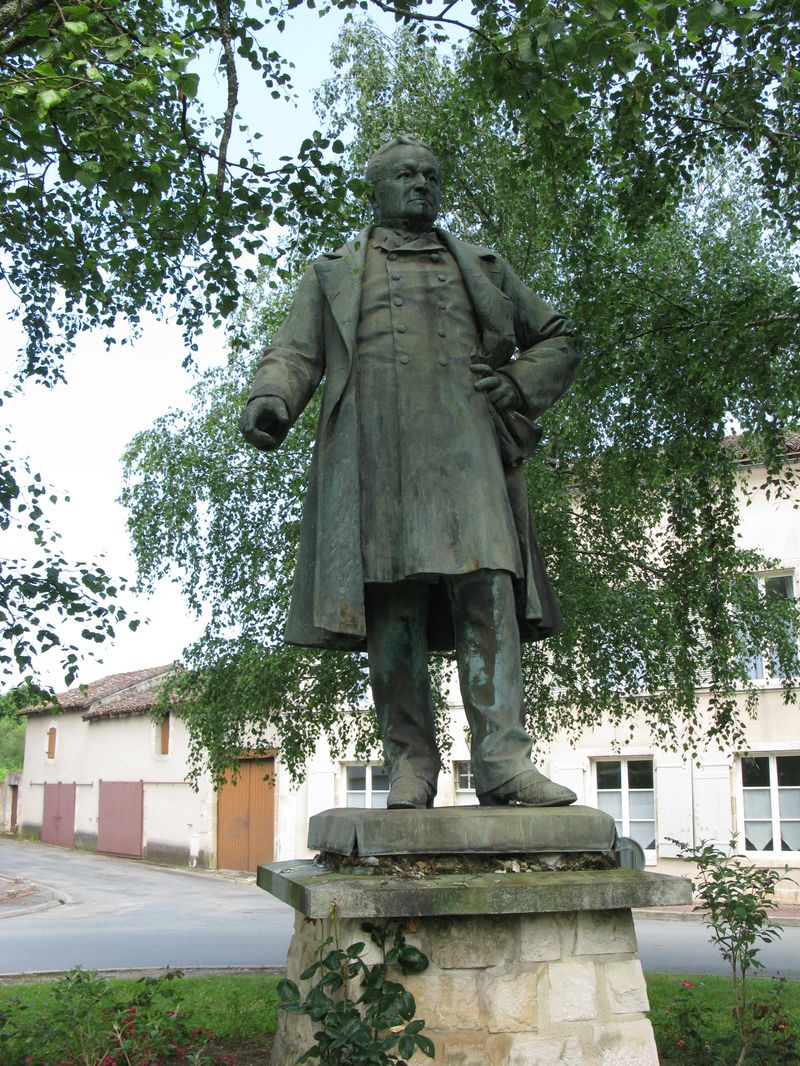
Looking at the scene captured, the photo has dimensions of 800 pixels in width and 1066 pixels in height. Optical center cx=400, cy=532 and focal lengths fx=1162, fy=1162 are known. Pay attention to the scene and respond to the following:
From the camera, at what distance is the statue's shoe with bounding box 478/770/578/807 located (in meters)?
3.53

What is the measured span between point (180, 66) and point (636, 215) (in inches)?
179

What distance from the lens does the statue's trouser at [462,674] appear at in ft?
12.3

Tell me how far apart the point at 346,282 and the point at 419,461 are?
2.47ft

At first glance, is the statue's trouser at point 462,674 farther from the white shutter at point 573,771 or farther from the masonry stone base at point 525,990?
the white shutter at point 573,771

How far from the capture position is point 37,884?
24.0 meters

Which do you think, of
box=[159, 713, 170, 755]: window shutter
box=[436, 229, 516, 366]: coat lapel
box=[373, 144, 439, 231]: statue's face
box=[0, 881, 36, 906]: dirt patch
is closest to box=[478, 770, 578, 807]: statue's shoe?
box=[436, 229, 516, 366]: coat lapel

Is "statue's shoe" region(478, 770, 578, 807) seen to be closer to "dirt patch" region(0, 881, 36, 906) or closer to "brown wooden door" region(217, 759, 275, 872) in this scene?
"dirt patch" region(0, 881, 36, 906)

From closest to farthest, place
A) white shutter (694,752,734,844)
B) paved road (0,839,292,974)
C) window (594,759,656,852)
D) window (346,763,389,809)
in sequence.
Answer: paved road (0,839,292,974)
white shutter (694,752,734,844)
window (594,759,656,852)
window (346,763,389,809)

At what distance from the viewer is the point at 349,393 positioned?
4.03 meters

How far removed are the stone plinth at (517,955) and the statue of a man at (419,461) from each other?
0.44 metres

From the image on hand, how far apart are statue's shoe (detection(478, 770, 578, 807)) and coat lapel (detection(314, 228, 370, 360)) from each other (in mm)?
1541

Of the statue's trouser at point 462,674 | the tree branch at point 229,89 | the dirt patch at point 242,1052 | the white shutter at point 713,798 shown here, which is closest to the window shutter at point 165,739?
the white shutter at point 713,798

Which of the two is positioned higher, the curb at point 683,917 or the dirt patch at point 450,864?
the dirt patch at point 450,864

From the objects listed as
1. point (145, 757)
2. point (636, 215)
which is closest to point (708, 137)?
point (636, 215)
